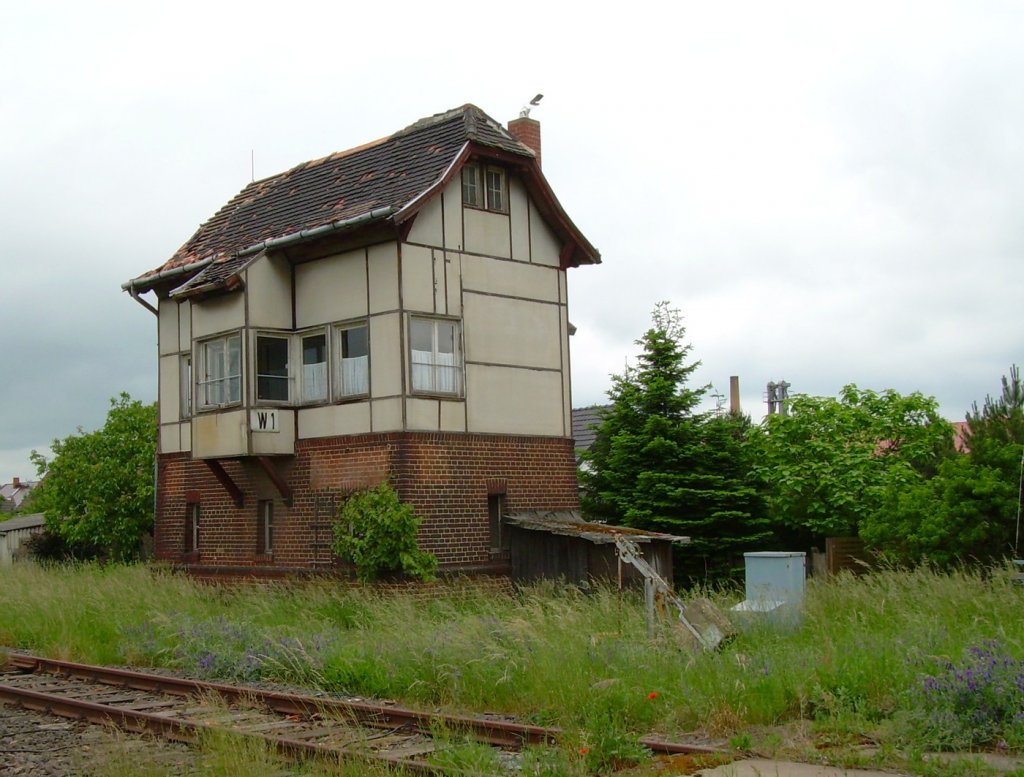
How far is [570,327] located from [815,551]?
7.69 meters

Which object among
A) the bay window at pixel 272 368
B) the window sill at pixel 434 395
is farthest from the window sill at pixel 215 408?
the window sill at pixel 434 395

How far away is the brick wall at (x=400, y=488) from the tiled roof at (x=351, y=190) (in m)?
3.87

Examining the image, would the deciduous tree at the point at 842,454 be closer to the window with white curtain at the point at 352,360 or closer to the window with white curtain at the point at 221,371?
the window with white curtain at the point at 352,360

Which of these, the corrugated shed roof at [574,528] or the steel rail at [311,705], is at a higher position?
the corrugated shed roof at [574,528]

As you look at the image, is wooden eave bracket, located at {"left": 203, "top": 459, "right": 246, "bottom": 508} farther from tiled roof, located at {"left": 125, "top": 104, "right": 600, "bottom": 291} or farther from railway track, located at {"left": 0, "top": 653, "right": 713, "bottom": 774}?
railway track, located at {"left": 0, "top": 653, "right": 713, "bottom": 774}

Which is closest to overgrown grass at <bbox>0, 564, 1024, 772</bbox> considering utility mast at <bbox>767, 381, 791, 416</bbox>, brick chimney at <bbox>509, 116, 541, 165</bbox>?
brick chimney at <bbox>509, 116, 541, 165</bbox>

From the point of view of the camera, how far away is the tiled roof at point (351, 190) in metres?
20.7

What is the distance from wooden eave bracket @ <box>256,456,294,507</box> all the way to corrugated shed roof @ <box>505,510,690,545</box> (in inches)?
159

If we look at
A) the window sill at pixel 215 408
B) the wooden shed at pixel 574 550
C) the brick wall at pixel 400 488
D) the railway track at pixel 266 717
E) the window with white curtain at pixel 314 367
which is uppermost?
the window with white curtain at pixel 314 367

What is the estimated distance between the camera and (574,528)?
802 inches

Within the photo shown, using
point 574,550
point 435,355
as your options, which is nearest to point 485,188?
point 435,355

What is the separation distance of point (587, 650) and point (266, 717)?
3247mm

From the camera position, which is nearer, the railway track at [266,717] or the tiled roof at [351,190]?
the railway track at [266,717]

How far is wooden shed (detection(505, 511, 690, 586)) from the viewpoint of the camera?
1988 centimetres
